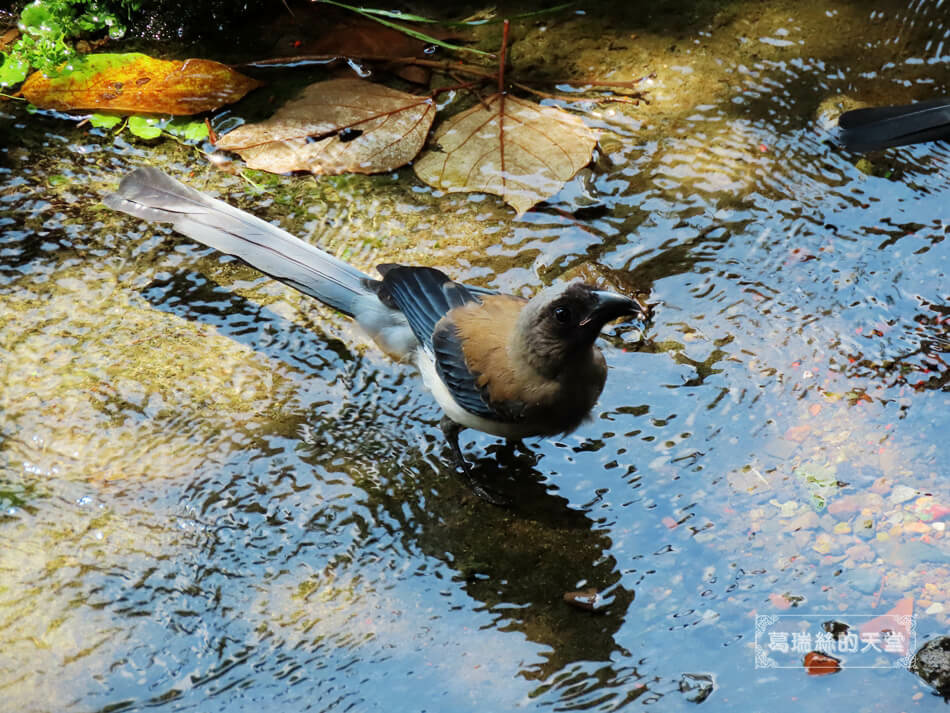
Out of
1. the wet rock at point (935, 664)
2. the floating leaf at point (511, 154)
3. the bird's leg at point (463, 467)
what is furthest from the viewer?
the floating leaf at point (511, 154)

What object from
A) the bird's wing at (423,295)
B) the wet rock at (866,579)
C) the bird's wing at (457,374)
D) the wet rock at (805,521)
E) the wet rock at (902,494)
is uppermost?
the bird's wing at (423,295)

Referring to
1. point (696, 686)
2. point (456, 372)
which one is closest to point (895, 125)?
point (456, 372)

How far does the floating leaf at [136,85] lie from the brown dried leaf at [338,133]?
0.32 m

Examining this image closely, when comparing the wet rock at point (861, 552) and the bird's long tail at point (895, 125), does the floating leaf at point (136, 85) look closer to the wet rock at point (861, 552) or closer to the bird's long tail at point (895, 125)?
the bird's long tail at point (895, 125)

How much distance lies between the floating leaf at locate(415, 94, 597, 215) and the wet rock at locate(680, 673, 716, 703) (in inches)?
86.5

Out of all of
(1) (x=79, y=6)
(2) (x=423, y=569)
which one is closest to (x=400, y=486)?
(2) (x=423, y=569)

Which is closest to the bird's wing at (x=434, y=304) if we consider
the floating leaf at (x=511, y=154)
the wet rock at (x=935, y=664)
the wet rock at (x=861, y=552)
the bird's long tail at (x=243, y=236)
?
the bird's long tail at (x=243, y=236)

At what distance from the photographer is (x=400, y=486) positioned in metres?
3.65

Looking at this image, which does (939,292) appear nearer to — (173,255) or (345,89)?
(345,89)

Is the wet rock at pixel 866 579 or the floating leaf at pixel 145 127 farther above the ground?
the floating leaf at pixel 145 127

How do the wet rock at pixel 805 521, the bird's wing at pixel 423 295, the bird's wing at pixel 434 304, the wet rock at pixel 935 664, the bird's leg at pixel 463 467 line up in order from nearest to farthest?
the wet rock at pixel 935 664, the wet rock at pixel 805 521, the bird's leg at pixel 463 467, the bird's wing at pixel 434 304, the bird's wing at pixel 423 295

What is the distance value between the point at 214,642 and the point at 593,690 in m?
1.20

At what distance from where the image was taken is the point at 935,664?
2.93m

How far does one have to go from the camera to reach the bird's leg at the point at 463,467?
365 centimetres
